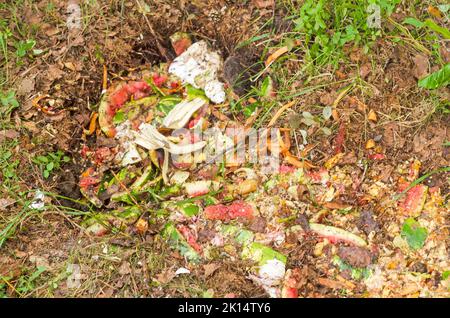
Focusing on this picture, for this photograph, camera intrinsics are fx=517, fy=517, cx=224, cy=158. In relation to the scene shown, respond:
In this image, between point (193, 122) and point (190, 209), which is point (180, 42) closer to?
point (193, 122)

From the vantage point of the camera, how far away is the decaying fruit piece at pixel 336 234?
261 cm

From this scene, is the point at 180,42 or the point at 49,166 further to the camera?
the point at 180,42

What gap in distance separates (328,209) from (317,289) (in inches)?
16.8

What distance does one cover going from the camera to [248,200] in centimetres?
278

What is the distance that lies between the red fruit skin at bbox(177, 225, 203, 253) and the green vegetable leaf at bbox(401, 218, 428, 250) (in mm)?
1038

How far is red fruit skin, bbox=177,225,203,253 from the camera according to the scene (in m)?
2.67

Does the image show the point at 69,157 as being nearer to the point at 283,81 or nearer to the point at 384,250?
the point at 283,81

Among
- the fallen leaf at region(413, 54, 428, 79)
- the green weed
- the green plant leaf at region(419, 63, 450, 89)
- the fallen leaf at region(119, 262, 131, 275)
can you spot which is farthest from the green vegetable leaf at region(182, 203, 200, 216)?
the fallen leaf at region(413, 54, 428, 79)

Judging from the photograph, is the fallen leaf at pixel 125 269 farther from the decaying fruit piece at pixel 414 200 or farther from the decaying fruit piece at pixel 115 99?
the decaying fruit piece at pixel 414 200

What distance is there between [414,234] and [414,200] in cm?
18

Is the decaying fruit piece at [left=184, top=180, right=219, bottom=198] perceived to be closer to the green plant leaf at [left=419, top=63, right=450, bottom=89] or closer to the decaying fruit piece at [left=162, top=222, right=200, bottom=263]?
the decaying fruit piece at [left=162, top=222, right=200, bottom=263]

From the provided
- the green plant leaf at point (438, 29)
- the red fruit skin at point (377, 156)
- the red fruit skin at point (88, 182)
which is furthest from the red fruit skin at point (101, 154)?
the green plant leaf at point (438, 29)

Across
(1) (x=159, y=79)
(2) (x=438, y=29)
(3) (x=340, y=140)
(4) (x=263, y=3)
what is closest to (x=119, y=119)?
(1) (x=159, y=79)

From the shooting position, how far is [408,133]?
9.29 feet
